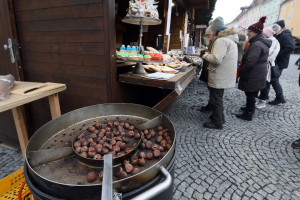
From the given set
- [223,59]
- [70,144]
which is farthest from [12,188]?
[223,59]

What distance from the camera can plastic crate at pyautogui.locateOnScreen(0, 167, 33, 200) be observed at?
1727 mm

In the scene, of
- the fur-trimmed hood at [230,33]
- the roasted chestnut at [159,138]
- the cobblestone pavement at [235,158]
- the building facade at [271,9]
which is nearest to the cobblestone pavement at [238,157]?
the cobblestone pavement at [235,158]

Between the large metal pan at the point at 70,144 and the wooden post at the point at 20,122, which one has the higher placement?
the large metal pan at the point at 70,144

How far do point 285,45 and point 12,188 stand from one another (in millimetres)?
6816

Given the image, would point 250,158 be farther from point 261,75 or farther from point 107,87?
point 107,87

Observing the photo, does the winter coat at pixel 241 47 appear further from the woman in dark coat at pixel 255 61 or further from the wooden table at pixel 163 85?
the wooden table at pixel 163 85

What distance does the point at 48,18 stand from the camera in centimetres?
256

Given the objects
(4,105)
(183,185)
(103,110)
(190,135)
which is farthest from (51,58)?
(190,135)

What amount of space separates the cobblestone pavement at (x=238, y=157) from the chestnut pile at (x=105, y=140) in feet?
4.50

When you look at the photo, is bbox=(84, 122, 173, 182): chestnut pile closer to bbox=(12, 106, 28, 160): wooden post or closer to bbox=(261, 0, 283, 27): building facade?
bbox=(12, 106, 28, 160): wooden post

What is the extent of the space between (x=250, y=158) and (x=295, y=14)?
47.0 meters

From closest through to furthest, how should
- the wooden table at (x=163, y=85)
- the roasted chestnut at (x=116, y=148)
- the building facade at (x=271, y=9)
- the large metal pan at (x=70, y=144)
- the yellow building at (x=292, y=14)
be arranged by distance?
the large metal pan at (x=70, y=144) < the roasted chestnut at (x=116, y=148) < the wooden table at (x=163, y=85) < the yellow building at (x=292, y=14) < the building facade at (x=271, y=9)

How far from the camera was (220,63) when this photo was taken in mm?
3477

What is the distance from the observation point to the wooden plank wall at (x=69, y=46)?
7.47 feet
